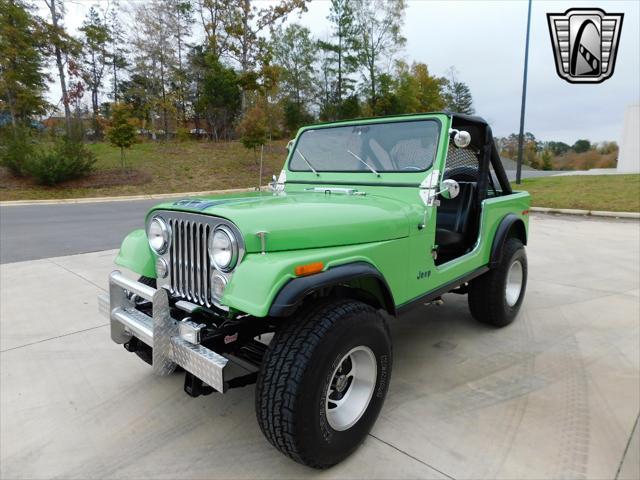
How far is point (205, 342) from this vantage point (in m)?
1.99

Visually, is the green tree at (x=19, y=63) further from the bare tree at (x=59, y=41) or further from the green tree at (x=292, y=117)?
the green tree at (x=292, y=117)

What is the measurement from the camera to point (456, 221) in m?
3.85

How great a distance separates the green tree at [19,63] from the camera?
19250 millimetres

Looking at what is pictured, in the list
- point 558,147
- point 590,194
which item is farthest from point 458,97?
point 590,194

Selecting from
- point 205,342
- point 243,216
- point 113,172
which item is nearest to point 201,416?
point 205,342

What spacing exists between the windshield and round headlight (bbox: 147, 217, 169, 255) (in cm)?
143

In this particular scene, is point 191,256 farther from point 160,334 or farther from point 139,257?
point 139,257

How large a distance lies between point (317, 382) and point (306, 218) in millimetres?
775

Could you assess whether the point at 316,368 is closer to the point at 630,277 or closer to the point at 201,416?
the point at 201,416

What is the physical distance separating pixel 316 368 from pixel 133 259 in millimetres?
1441

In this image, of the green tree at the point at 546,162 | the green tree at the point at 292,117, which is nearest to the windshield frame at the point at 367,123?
the green tree at the point at 292,117

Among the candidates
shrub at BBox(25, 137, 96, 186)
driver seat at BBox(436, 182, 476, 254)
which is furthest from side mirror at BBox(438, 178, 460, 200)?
shrub at BBox(25, 137, 96, 186)

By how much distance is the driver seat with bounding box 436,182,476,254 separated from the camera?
3.45m

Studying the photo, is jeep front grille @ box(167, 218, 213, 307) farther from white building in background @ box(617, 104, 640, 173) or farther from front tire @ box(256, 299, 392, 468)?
white building in background @ box(617, 104, 640, 173)
